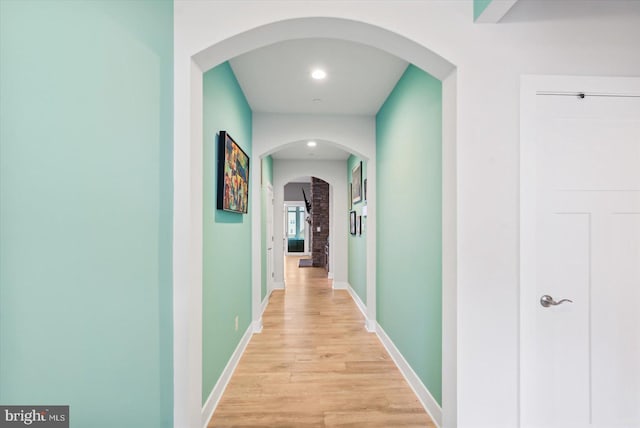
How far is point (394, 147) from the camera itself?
3.11 m

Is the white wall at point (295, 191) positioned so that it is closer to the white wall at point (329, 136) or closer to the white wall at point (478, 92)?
the white wall at point (329, 136)

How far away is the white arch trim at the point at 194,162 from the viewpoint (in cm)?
155

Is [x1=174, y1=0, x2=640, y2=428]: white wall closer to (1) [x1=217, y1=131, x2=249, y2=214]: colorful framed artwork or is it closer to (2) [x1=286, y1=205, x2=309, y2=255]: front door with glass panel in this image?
(1) [x1=217, y1=131, x2=249, y2=214]: colorful framed artwork

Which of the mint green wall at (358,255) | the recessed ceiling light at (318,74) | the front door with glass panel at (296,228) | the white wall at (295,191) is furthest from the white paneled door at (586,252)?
the front door with glass panel at (296,228)

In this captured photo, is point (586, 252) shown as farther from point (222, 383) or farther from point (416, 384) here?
point (222, 383)

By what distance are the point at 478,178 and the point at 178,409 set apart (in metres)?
1.96

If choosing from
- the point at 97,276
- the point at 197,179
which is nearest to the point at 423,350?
the point at 197,179

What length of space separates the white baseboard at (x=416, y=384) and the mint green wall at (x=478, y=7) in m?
2.36

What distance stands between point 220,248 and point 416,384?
6.22 feet

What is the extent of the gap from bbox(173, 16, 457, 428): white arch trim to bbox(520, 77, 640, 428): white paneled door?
51cm

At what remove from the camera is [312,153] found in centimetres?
583

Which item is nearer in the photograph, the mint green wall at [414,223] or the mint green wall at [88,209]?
the mint green wall at [88,209]

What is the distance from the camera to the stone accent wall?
8.99 metres

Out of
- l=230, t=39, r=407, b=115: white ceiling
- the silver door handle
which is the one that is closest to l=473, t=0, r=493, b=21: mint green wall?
l=230, t=39, r=407, b=115: white ceiling
